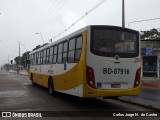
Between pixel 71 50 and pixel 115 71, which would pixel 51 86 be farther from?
pixel 115 71

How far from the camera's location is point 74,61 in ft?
45.2

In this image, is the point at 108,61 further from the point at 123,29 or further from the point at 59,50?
the point at 59,50

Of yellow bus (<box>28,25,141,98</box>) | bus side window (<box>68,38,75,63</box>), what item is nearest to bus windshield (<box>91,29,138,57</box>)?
yellow bus (<box>28,25,141,98</box>)

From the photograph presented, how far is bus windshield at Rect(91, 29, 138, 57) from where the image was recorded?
12.8 metres

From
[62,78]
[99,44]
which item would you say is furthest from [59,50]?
[99,44]

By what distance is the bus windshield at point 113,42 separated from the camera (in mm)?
12758

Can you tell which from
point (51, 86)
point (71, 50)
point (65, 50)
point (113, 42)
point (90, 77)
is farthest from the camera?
point (51, 86)

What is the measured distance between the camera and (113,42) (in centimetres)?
1301

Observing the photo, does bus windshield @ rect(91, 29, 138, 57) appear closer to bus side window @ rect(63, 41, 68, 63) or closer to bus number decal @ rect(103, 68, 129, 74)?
bus number decal @ rect(103, 68, 129, 74)

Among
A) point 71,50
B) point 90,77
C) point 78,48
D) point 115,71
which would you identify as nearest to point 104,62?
point 115,71

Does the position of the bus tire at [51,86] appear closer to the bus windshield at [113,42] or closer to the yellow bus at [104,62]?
the yellow bus at [104,62]

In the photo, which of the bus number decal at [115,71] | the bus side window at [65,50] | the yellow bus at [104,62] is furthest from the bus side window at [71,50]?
the bus number decal at [115,71]

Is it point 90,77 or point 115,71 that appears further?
point 115,71

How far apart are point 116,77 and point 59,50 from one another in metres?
4.78
